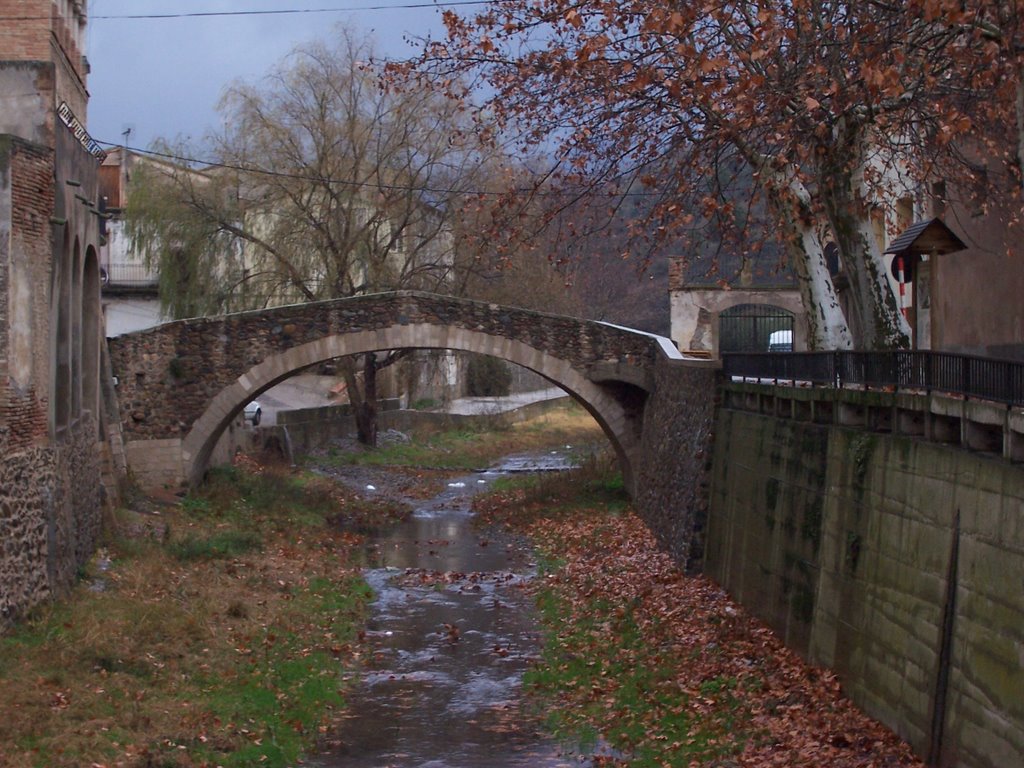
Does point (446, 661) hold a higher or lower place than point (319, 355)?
lower

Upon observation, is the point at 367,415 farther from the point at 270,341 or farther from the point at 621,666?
the point at 621,666

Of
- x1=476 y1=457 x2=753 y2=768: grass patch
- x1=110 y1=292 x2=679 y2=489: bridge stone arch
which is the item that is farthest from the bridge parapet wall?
x1=476 y1=457 x2=753 y2=768: grass patch

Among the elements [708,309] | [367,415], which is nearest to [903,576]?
[708,309]

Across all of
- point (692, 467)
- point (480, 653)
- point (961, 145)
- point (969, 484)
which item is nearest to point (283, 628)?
point (480, 653)

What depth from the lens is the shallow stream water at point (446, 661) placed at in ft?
34.7

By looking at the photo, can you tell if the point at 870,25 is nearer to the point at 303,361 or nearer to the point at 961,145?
the point at 961,145

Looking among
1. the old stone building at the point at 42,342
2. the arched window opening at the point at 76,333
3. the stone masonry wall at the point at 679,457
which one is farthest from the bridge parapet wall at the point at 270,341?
the arched window opening at the point at 76,333

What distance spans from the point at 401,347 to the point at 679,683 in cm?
1272

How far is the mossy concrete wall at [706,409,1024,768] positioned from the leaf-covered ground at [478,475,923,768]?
0.28m

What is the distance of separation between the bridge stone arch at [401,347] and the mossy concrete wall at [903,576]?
9.91 metres

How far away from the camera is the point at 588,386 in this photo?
23.9 m

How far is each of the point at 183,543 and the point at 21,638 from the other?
623cm

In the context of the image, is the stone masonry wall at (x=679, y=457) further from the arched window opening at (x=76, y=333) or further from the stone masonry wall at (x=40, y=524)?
the arched window opening at (x=76, y=333)

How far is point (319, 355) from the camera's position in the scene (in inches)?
926
